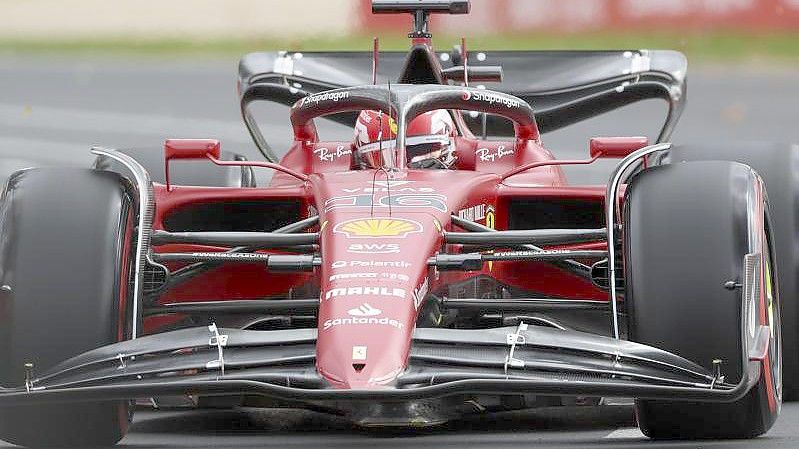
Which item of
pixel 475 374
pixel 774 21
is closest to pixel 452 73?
pixel 475 374

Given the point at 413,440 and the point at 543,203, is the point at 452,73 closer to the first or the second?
the point at 543,203

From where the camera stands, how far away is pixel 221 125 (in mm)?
21031

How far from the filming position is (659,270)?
22.0ft

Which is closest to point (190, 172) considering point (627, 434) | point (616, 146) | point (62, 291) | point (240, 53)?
point (616, 146)

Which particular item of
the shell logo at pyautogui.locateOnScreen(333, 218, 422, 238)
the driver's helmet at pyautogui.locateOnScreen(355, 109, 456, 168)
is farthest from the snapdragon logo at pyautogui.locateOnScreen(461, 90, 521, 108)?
the shell logo at pyautogui.locateOnScreen(333, 218, 422, 238)

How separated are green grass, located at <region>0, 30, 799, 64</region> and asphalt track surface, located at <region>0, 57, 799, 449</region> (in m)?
0.26

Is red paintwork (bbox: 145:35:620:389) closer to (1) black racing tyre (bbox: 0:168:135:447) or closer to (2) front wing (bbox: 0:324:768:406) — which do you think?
(2) front wing (bbox: 0:324:768:406)

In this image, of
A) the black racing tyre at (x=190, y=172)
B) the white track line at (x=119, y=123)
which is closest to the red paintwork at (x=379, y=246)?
the black racing tyre at (x=190, y=172)

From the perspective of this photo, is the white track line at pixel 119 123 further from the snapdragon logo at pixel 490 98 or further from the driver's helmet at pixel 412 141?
the snapdragon logo at pixel 490 98

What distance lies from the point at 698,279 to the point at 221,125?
48.3 feet

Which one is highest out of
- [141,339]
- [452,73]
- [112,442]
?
[452,73]

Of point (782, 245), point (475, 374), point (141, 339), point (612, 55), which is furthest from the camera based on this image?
point (612, 55)

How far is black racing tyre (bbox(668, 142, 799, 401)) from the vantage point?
7.96 metres

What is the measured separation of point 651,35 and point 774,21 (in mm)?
1888
